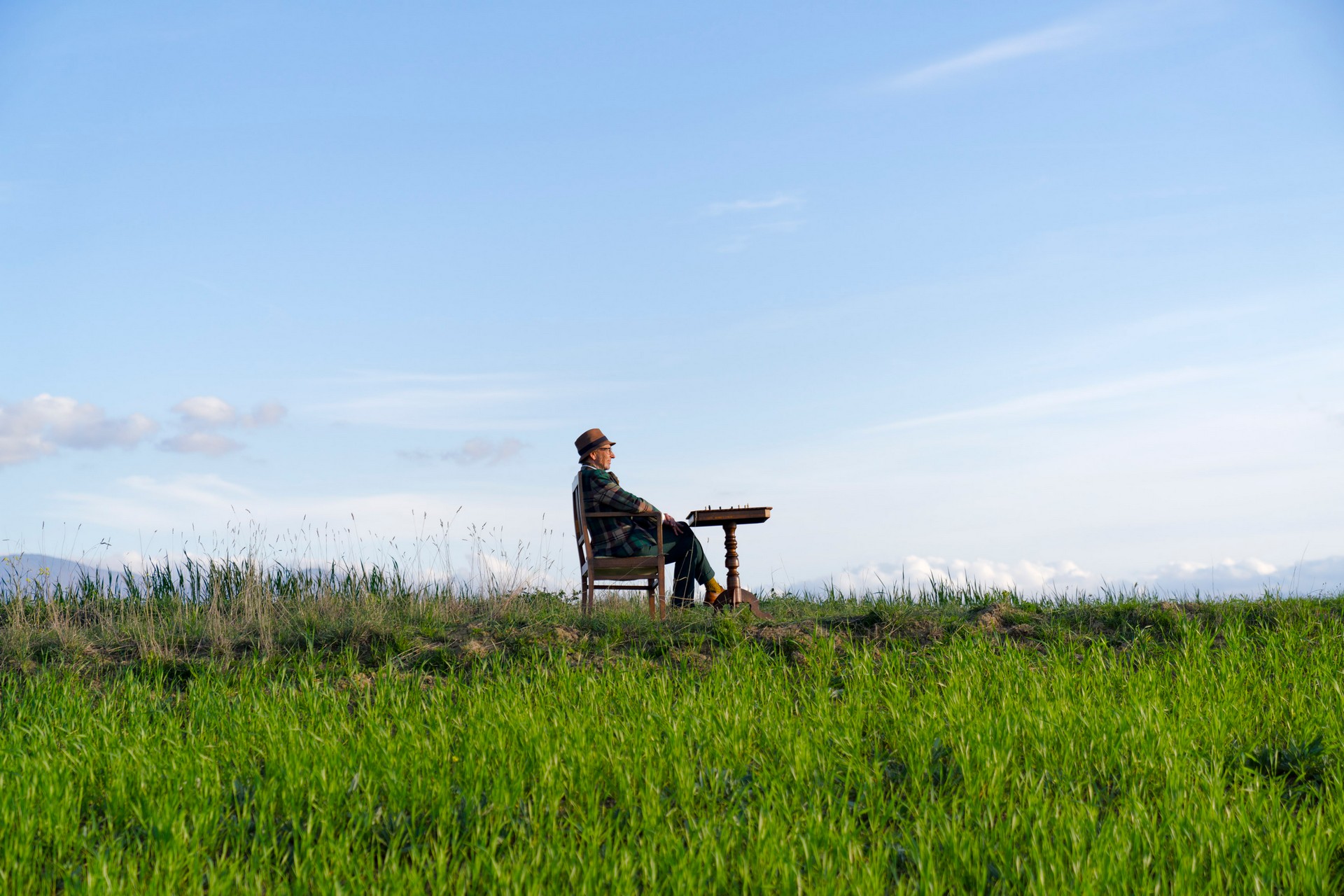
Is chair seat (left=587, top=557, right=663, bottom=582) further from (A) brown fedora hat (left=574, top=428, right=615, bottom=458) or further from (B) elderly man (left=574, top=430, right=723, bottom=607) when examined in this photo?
(A) brown fedora hat (left=574, top=428, right=615, bottom=458)

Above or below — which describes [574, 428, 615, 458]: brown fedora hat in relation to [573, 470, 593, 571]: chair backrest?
above

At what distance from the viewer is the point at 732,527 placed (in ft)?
28.2

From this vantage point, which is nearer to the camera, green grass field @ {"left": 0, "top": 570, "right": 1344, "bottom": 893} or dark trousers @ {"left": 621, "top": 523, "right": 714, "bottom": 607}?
green grass field @ {"left": 0, "top": 570, "right": 1344, "bottom": 893}

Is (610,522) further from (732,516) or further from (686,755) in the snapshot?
(686,755)

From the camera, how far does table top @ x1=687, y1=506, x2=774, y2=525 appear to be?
327 inches

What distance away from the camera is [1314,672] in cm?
606

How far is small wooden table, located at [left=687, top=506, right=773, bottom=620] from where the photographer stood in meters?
8.30

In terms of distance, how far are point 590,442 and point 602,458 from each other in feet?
0.61

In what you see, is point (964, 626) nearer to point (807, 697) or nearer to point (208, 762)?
point (807, 697)

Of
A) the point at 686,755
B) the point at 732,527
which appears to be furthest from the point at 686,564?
the point at 686,755

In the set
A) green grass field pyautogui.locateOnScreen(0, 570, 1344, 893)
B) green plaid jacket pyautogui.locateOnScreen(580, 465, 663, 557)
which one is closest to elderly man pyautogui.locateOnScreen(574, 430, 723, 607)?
green plaid jacket pyautogui.locateOnScreen(580, 465, 663, 557)

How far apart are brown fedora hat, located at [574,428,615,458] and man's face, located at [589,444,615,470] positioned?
0.04m

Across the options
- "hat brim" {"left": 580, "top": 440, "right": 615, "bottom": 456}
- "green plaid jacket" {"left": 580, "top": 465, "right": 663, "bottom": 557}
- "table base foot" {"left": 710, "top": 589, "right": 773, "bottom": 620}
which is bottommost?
→ "table base foot" {"left": 710, "top": 589, "right": 773, "bottom": 620}

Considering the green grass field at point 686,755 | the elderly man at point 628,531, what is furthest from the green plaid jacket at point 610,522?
the green grass field at point 686,755
